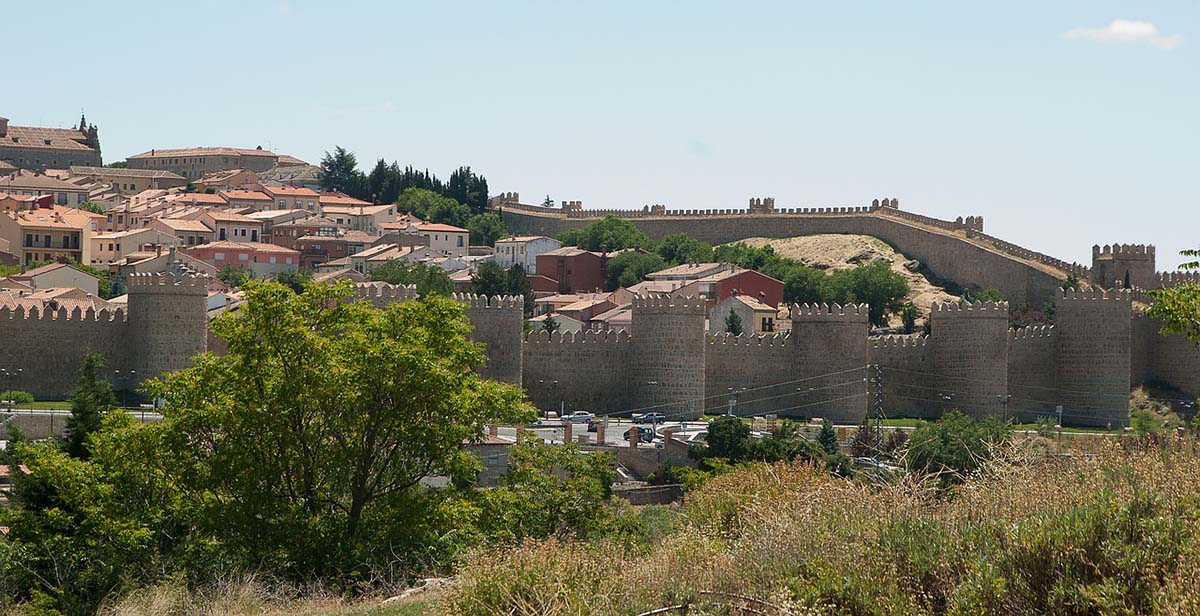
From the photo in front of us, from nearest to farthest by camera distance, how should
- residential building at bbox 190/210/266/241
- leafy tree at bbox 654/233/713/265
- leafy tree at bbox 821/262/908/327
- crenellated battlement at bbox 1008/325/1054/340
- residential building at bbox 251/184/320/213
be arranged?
crenellated battlement at bbox 1008/325/1054/340, leafy tree at bbox 821/262/908/327, leafy tree at bbox 654/233/713/265, residential building at bbox 190/210/266/241, residential building at bbox 251/184/320/213

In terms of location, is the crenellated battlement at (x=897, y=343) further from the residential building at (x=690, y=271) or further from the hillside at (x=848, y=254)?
the residential building at (x=690, y=271)

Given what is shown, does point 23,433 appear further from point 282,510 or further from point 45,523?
point 282,510

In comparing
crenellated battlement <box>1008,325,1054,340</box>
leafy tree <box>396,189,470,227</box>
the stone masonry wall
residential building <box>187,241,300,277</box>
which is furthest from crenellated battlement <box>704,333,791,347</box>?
leafy tree <box>396,189,470,227</box>

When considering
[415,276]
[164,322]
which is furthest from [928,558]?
[415,276]

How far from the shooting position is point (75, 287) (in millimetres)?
57094

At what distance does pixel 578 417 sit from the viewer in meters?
41.4

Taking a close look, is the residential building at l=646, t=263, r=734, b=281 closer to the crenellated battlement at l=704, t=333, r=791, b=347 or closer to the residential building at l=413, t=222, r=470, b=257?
the residential building at l=413, t=222, r=470, b=257

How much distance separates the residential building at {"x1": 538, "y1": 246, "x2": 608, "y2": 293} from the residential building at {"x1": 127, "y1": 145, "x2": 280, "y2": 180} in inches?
1674

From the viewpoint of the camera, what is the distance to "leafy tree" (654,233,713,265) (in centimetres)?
7012

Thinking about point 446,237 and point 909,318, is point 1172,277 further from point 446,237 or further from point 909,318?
point 446,237

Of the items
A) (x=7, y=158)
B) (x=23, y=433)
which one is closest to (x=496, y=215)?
(x=7, y=158)

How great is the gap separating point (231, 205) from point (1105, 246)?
42.4 metres

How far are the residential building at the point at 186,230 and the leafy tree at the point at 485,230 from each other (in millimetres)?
10622

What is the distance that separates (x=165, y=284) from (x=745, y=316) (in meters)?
21.1
